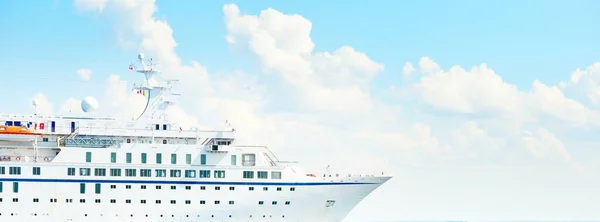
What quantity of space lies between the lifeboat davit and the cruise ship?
1.8 inches

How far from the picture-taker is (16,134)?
4969 cm

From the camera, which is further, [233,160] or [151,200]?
[233,160]

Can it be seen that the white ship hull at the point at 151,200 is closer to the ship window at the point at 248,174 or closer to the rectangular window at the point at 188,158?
the ship window at the point at 248,174

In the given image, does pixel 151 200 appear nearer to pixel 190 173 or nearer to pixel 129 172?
pixel 129 172

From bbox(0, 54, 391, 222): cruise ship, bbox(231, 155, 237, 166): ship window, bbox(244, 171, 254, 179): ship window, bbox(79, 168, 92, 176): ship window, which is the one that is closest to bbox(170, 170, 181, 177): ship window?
bbox(0, 54, 391, 222): cruise ship

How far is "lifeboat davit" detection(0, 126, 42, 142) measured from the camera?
49656mm

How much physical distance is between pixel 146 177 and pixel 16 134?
20.2 feet

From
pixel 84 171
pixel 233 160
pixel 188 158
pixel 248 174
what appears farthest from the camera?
pixel 233 160

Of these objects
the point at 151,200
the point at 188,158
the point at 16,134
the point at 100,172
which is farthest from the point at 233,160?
the point at 16,134

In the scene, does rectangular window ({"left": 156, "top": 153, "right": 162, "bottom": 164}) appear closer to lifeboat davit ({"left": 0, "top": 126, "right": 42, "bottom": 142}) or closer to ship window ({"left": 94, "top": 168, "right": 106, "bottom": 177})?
ship window ({"left": 94, "top": 168, "right": 106, "bottom": 177})

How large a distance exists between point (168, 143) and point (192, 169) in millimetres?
1912

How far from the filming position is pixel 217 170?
50.3m

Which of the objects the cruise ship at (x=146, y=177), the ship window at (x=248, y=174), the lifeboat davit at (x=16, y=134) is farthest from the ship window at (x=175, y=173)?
the lifeboat davit at (x=16, y=134)

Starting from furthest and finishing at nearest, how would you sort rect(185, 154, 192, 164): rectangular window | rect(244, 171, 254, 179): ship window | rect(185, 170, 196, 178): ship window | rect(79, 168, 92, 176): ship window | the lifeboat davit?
rect(244, 171, 254, 179): ship window → rect(185, 154, 192, 164): rectangular window → rect(185, 170, 196, 178): ship window → the lifeboat davit → rect(79, 168, 92, 176): ship window
